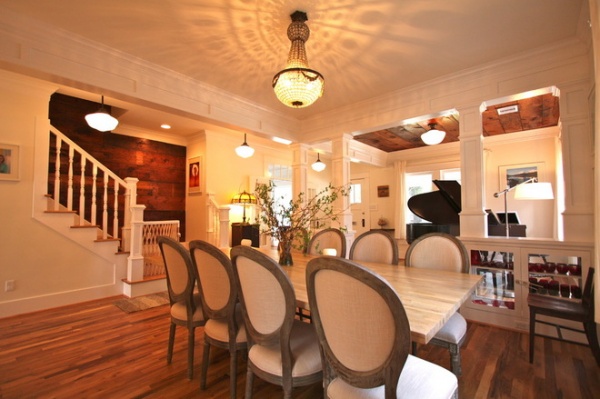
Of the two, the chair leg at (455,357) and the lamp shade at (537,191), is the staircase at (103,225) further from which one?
the lamp shade at (537,191)

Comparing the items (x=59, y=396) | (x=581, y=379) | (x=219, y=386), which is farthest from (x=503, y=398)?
(x=59, y=396)

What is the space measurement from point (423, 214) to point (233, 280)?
166 inches

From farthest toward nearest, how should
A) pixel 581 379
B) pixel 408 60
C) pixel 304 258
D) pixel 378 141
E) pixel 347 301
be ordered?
pixel 378 141
pixel 408 60
pixel 304 258
pixel 581 379
pixel 347 301

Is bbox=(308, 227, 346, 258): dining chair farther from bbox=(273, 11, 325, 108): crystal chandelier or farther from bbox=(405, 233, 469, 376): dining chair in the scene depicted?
bbox=(273, 11, 325, 108): crystal chandelier

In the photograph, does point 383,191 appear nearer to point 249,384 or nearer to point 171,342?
point 171,342

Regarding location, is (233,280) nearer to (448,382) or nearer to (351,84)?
(448,382)

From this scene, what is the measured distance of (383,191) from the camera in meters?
7.82

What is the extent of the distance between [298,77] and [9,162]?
3761 mm

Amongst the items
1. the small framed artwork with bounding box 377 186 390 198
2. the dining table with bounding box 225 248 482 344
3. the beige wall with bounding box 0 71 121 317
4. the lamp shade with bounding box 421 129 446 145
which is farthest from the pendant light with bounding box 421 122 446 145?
the beige wall with bounding box 0 71 121 317

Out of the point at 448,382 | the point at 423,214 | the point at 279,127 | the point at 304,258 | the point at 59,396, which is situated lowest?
the point at 59,396

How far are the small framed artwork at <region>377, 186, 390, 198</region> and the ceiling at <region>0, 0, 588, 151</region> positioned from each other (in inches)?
177

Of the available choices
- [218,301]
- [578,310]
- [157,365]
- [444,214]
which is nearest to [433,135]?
[444,214]

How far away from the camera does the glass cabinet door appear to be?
2920 millimetres

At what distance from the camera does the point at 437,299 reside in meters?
1.41
